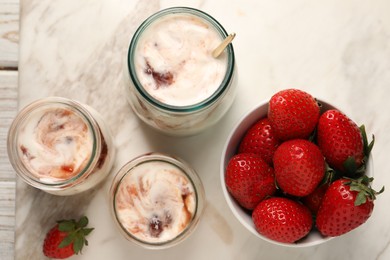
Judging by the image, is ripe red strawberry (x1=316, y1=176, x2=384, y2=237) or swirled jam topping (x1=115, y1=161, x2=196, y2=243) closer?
ripe red strawberry (x1=316, y1=176, x2=384, y2=237)

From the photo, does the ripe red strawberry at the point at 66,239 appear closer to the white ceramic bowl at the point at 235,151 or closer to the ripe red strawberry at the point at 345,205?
the white ceramic bowl at the point at 235,151

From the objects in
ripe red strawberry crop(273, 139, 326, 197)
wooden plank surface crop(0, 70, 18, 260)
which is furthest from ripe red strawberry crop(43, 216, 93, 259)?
ripe red strawberry crop(273, 139, 326, 197)

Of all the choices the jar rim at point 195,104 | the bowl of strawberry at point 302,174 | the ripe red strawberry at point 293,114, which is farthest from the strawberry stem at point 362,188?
the jar rim at point 195,104

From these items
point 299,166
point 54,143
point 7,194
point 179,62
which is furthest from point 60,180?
point 299,166

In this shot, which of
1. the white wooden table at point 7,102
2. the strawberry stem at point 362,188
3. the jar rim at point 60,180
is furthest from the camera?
the white wooden table at point 7,102

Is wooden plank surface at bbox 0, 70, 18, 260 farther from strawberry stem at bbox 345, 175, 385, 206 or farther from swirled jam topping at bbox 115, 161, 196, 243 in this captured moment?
strawberry stem at bbox 345, 175, 385, 206

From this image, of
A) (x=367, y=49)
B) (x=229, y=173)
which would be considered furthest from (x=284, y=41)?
(x=229, y=173)
